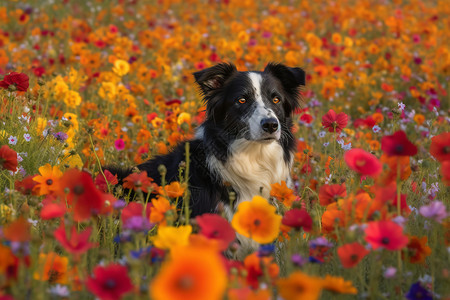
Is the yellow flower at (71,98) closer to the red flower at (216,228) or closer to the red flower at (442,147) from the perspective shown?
the red flower at (216,228)

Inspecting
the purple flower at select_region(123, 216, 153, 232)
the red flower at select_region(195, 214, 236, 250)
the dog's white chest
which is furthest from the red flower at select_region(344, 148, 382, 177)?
the dog's white chest

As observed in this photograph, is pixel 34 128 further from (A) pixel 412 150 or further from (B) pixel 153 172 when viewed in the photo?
(A) pixel 412 150

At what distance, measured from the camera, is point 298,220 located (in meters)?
2.00

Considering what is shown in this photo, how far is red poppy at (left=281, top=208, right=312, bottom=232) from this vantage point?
6.55 ft

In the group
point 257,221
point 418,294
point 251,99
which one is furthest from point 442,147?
point 251,99

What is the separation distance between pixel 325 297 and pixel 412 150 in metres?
0.69

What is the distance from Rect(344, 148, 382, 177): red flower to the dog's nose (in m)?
1.49

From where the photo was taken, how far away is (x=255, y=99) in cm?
368

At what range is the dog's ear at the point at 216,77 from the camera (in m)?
3.80

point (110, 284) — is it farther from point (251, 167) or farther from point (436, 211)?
point (251, 167)

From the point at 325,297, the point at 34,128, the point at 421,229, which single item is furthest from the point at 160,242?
the point at 34,128

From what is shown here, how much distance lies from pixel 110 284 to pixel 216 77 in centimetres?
262

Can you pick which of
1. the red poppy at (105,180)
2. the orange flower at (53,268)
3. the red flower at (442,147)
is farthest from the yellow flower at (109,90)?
the red flower at (442,147)

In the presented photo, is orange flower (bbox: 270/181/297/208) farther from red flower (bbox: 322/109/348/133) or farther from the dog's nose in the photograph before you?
the dog's nose
